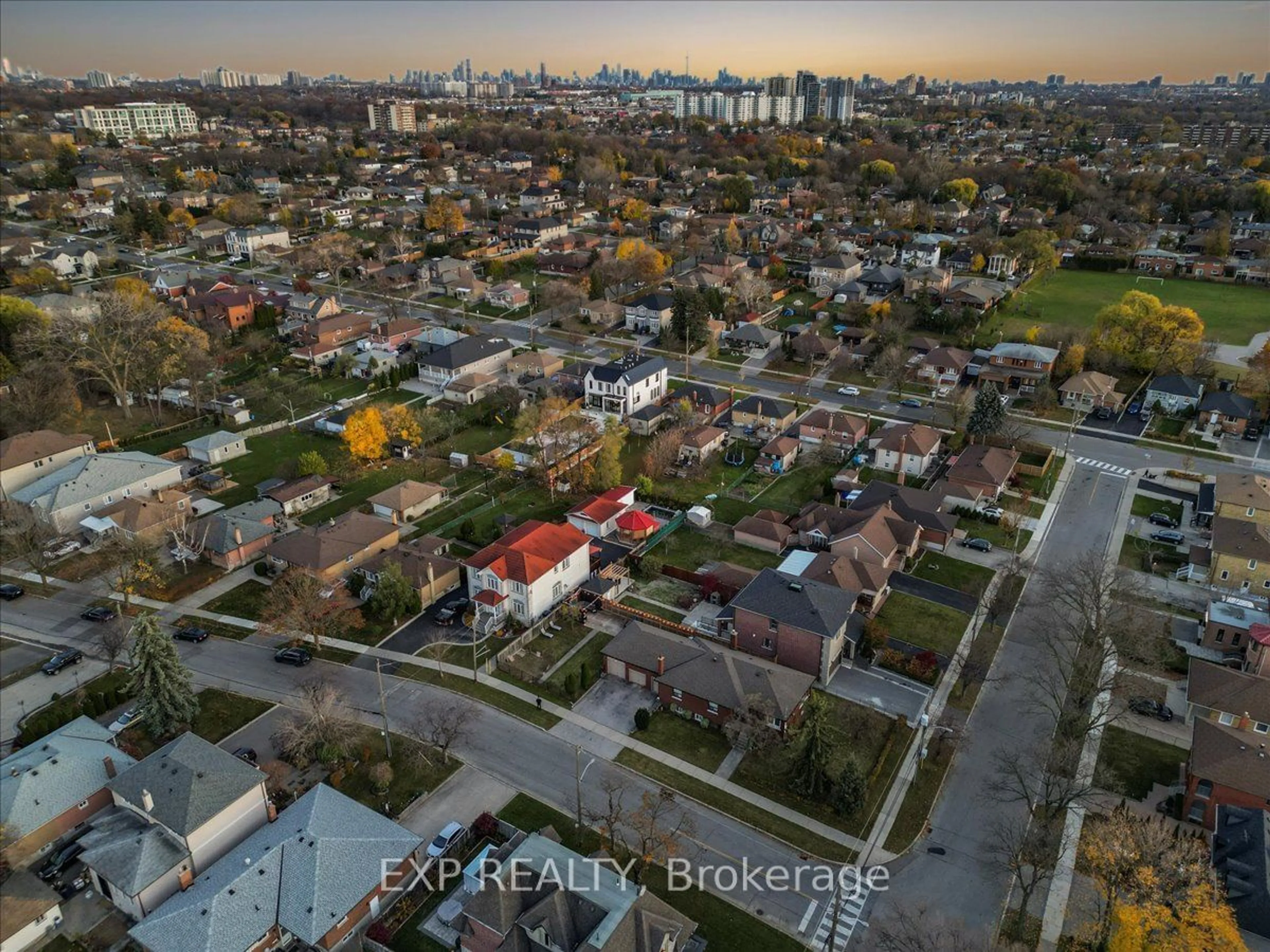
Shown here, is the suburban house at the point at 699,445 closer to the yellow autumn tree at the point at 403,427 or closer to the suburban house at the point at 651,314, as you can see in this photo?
the yellow autumn tree at the point at 403,427

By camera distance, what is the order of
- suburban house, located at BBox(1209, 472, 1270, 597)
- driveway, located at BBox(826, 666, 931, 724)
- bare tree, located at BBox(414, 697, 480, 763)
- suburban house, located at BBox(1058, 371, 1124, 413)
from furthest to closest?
suburban house, located at BBox(1058, 371, 1124, 413), suburban house, located at BBox(1209, 472, 1270, 597), driveway, located at BBox(826, 666, 931, 724), bare tree, located at BBox(414, 697, 480, 763)

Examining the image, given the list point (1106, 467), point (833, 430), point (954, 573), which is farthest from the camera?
point (833, 430)

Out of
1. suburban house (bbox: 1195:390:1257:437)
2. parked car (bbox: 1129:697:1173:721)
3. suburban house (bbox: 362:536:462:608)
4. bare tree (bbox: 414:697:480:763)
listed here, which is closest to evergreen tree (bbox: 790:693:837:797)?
bare tree (bbox: 414:697:480:763)

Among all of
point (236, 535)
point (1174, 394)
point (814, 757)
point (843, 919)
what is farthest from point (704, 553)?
point (1174, 394)

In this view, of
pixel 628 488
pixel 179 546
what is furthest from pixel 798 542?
pixel 179 546

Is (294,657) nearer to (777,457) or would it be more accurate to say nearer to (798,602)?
(798,602)

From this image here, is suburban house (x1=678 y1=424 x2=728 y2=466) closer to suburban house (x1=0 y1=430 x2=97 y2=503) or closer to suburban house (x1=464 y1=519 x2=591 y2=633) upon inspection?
suburban house (x1=464 y1=519 x2=591 y2=633)
